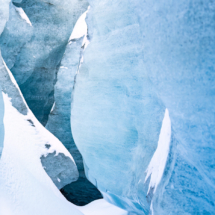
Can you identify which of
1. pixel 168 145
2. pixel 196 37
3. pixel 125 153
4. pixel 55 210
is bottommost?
pixel 125 153

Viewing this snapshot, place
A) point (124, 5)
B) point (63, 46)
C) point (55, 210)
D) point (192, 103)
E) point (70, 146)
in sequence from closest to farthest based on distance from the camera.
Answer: point (192, 103) → point (55, 210) → point (124, 5) → point (70, 146) → point (63, 46)

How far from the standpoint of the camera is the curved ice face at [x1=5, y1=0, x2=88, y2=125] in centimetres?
301

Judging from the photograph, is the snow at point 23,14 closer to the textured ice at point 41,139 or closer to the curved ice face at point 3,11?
the curved ice face at point 3,11

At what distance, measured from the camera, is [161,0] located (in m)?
0.71

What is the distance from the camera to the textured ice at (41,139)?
1.86m

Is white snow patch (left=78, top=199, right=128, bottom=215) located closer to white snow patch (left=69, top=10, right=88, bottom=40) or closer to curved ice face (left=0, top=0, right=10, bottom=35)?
white snow patch (left=69, top=10, right=88, bottom=40)

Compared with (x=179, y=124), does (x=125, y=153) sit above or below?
below

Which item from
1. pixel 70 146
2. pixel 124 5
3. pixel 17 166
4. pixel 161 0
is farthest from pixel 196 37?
pixel 70 146

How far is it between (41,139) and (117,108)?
742 millimetres

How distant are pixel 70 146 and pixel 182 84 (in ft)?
8.27

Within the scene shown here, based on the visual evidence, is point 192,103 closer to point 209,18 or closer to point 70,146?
point 209,18

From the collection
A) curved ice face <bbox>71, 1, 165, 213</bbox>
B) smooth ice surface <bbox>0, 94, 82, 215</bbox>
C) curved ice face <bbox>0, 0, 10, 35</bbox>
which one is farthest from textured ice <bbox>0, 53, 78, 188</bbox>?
curved ice face <bbox>0, 0, 10, 35</bbox>

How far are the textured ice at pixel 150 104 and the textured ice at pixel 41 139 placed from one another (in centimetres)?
24

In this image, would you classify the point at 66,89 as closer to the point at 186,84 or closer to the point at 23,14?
the point at 23,14
